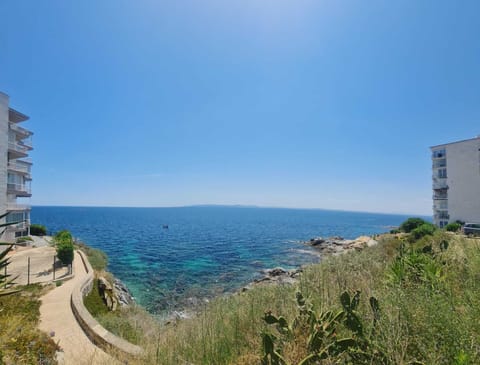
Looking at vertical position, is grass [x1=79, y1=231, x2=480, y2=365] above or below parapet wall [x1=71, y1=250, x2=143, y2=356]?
above

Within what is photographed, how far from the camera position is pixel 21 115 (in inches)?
1093

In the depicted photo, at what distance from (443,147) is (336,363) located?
174ft

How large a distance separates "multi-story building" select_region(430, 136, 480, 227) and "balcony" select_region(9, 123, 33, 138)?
210 ft

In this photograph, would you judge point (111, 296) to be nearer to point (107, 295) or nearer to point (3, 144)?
point (107, 295)

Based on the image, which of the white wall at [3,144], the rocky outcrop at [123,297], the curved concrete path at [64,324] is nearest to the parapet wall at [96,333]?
the curved concrete path at [64,324]

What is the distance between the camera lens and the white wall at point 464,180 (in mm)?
35781

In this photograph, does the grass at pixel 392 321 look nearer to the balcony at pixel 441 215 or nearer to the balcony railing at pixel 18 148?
the balcony railing at pixel 18 148

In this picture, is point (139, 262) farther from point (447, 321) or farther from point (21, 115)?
point (447, 321)

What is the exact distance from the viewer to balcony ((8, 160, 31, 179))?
2651 centimetres

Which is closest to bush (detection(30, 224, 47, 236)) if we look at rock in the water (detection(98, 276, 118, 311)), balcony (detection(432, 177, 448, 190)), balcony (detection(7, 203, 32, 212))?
balcony (detection(7, 203, 32, 212))

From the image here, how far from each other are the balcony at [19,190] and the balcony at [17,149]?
369 cm

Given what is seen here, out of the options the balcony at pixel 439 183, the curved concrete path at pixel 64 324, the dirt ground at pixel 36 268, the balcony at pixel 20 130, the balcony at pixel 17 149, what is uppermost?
the balcony at pixel 20 130

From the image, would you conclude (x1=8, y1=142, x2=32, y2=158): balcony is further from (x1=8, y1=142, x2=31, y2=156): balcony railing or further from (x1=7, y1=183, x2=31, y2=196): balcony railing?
(x1=7, y1=183, x2=31, y2=196): balcony railing

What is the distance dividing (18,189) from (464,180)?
211 ft
